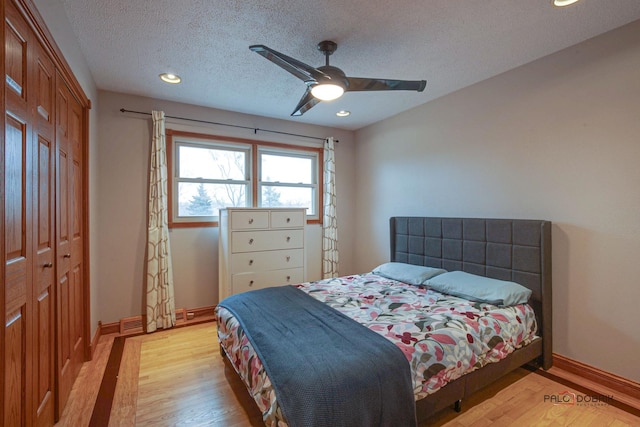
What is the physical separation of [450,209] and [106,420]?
3.35 m

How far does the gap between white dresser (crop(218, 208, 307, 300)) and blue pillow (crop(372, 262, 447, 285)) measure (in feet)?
3.67

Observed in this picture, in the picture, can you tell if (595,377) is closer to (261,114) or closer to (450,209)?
(450,209)

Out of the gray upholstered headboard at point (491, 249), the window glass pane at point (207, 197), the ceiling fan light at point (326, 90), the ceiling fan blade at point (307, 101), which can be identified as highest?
the ceiling fan blade at point (307, 101)

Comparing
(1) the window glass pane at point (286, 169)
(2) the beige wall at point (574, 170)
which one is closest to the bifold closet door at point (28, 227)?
(1) the window glass pane at point (286, 169)

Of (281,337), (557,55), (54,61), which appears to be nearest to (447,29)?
(557,55)

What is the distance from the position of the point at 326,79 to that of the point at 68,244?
2108 mm

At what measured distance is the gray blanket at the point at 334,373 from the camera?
1283mm

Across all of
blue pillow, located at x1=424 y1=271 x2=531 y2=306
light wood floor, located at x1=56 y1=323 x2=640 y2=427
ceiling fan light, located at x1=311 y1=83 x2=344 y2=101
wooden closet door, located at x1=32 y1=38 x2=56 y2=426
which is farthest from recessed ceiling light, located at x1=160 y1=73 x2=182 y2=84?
blue pillow, located at x1=424 y1=271 x2=531 y2=306

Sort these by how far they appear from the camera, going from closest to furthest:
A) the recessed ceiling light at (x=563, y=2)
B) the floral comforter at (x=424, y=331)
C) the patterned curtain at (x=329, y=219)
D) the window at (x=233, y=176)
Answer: the floral comforter at (x=424, y=331) → the recessed ceiling light at (x=563, y=2) → the window at (x=233, y=176) → the patterned curtain at (x=329, y=219)

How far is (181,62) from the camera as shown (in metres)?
2.53

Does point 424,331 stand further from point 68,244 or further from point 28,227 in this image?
point 68,244

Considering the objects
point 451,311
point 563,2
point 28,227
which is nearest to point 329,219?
point 451,311

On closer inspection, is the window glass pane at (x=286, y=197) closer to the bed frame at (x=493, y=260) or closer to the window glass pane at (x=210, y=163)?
the window glass pane at (x=210, y=163)

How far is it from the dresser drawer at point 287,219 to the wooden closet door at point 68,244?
1.85 metres
